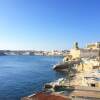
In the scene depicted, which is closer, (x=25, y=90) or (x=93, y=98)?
(x=93, y=98)

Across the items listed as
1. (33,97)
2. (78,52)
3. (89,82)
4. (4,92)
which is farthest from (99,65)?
(78,52)

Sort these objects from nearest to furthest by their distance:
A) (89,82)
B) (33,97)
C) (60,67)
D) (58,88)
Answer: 1. (33,97)
2. (58,88)
3. (89,82)
4. (60,67)

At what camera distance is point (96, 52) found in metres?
90.2

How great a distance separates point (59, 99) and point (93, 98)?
2.55m

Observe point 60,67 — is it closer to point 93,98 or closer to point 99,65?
point 99,65

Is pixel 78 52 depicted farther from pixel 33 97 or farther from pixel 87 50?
pixel 33 97

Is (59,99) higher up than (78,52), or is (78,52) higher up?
(78,52)

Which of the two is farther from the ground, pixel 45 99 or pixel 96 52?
pixel 96 52

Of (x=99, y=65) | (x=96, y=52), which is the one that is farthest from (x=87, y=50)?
(x=99, y=65)

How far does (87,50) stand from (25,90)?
205ft

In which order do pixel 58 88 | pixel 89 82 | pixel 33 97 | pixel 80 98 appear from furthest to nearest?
pixel 89 82, pixel 58 88, pixel 33 97, pixel 80 98

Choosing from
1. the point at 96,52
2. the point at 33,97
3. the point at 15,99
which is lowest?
the point at 15,99

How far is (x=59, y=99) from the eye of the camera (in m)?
16.9

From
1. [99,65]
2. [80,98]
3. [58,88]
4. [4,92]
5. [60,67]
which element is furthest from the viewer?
[60,67]
